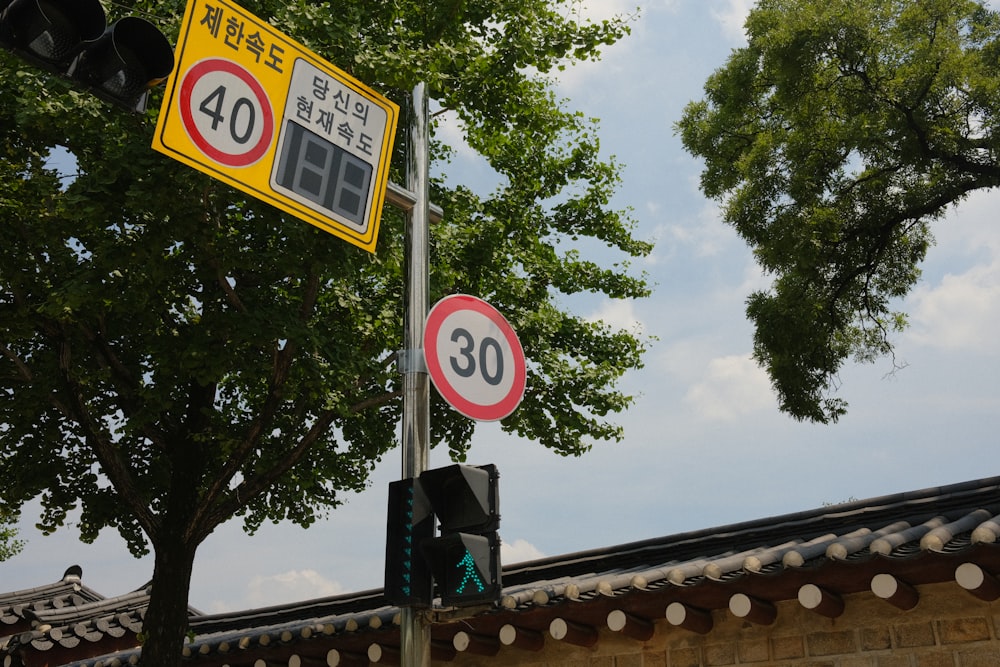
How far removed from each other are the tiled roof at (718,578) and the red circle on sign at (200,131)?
2696 mm

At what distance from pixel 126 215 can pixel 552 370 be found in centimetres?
579

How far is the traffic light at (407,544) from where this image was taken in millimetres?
4402

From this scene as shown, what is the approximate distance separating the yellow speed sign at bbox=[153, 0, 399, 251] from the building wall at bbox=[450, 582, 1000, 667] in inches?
167

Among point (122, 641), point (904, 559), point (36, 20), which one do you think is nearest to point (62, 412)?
point (122, 641)

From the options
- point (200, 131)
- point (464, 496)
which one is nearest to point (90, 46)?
point (200, 131)

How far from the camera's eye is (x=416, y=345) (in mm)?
5332

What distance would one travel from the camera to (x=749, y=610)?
610 centimetres

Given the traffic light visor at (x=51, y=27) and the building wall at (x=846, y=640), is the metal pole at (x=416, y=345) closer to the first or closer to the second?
the traffic light visor at (x=51, y=27)

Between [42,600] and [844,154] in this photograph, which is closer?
[844,154]

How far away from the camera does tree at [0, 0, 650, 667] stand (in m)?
8.95

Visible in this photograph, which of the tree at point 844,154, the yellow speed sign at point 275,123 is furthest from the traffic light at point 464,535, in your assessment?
the tree at point 844,154

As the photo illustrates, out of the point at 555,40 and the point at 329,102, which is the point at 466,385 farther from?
the point at 555,40

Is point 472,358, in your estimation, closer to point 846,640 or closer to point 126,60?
point 126,60

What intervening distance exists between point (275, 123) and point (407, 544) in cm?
252
